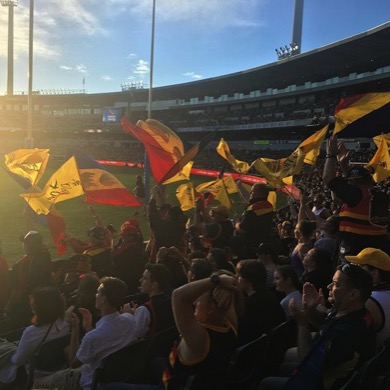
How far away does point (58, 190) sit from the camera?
7.55 m

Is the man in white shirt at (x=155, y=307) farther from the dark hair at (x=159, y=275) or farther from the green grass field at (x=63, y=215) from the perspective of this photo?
the green grass field at (x=63, y=215)

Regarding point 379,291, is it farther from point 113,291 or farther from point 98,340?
point 98,340

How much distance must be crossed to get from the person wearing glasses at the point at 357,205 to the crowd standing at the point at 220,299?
1cm

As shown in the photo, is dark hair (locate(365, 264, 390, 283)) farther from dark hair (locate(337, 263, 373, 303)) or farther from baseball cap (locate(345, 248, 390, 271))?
dark hair (locate(337, 263, 373, 303))

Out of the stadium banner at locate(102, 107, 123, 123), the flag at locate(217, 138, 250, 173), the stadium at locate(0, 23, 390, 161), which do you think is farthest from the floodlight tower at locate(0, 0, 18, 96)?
the flag at locate(217, 138, 250, 173)

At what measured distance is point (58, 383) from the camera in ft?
11.7

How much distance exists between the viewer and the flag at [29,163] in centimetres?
806

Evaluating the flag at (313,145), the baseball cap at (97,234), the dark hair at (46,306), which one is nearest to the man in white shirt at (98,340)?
the dark hair at (46,306)

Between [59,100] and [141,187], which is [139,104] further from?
[141,187]

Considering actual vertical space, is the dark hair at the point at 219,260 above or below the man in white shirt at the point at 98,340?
above

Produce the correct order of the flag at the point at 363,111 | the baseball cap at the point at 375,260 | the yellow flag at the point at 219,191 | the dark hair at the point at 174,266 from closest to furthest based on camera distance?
the baseball cap at the point at 375,260 < the dark hair at the point at 174,266 < the flag at the point at 363,111 < the yellow flag at the point at 219,191

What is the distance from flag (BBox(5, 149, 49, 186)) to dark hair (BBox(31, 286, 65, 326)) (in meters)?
4.75

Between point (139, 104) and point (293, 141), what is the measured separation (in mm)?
34980

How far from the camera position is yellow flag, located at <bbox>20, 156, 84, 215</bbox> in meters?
7.29
